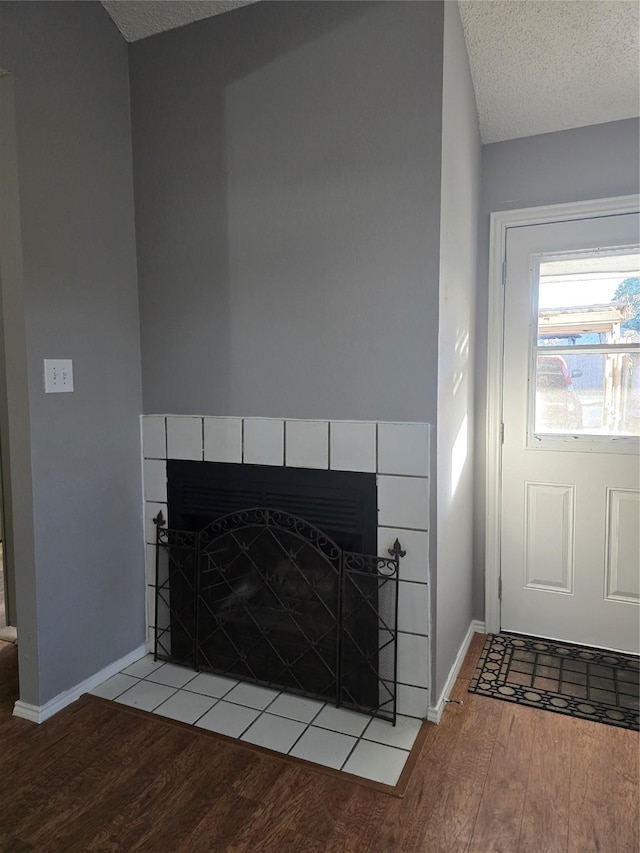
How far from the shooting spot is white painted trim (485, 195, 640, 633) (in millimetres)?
2379

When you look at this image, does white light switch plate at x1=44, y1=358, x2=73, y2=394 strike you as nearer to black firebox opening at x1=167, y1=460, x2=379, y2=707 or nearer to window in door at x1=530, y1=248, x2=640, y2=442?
black firebox opening at x1=167, y1=460, x2=379, y2=707

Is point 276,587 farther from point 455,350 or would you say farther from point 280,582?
point 455,350

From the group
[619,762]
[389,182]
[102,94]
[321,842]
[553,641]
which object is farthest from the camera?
[553,641]

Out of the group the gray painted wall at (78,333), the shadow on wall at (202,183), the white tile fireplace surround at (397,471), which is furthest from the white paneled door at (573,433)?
the gray painted wall at (78,333)

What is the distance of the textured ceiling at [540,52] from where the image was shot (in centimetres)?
185

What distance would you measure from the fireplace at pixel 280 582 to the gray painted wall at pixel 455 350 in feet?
0.76

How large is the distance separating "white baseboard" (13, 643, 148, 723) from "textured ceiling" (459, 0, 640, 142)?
103 inches

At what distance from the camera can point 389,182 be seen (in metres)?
1.83

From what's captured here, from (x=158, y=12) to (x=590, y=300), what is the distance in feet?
6.42

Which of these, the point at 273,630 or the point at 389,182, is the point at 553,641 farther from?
the point at 389,182

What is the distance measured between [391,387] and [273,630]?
3.23 feet

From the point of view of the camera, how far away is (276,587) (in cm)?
207

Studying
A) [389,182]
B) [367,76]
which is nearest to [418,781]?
[389,182]

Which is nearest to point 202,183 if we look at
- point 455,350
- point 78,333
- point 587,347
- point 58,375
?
point 78,333
